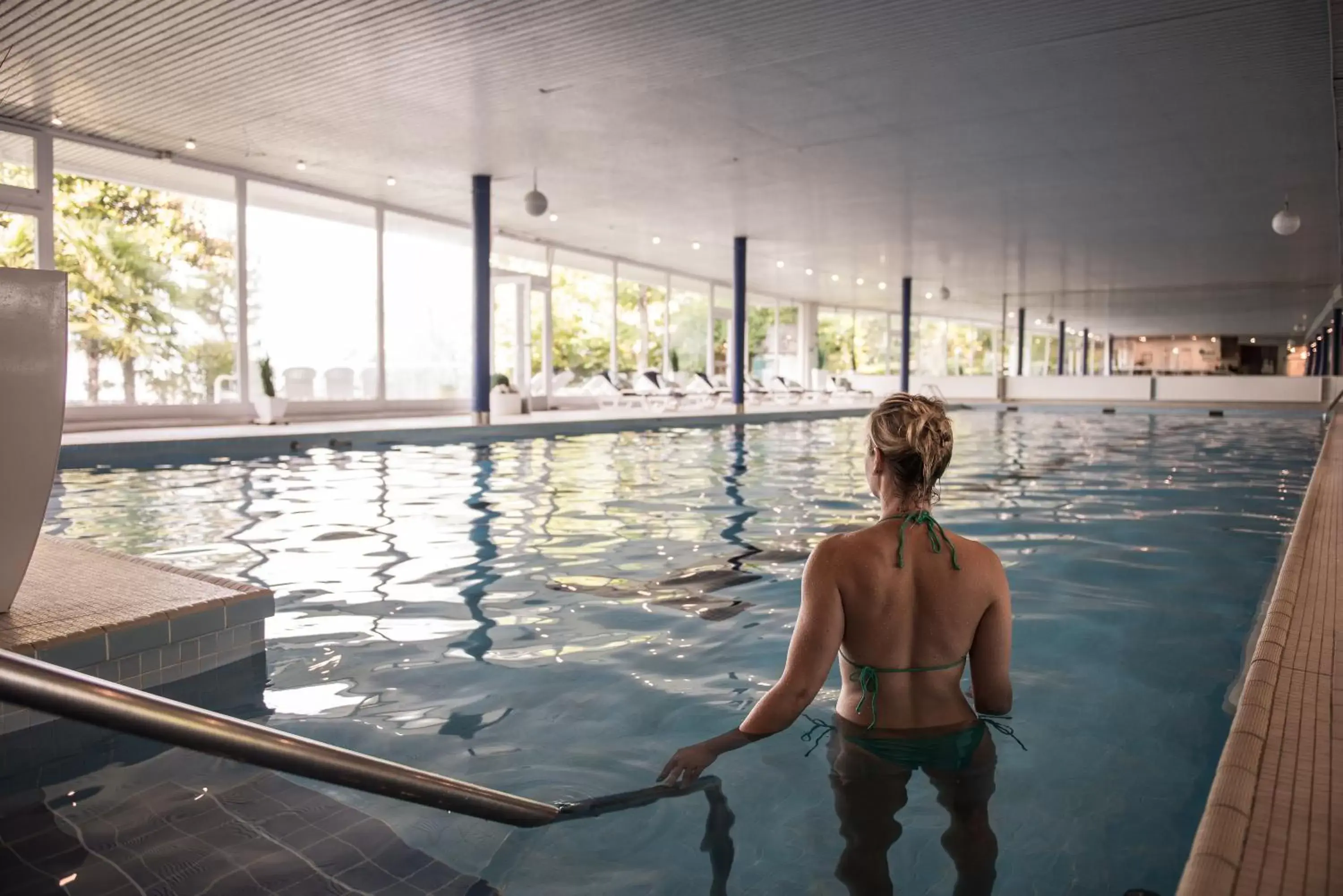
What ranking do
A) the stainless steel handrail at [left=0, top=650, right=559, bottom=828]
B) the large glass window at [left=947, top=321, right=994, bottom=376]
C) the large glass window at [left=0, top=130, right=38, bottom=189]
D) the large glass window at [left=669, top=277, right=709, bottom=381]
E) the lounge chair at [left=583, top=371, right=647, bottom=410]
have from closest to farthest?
the stainless steel handrail at [left=0, top=650, right=559, bottom=828], the large glass window at [left=0, top=130, right=38, bottom=189], the lounge chair at [left=583, top=371, right=647, bottom=410], the large glass window at [left=669, top=277, right=709, bottom=381], the large glass window at [left=947, top=321, right=994, bottom=376]

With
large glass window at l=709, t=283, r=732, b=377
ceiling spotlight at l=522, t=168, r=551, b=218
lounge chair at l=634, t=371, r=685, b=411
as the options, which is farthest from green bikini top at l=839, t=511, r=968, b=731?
large glass window at l=709, t=283, r=732, b=377

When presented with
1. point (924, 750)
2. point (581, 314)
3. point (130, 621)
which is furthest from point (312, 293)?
point (924, 750)

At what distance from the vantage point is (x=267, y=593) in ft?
10.3

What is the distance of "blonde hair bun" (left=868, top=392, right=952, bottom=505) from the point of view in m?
1.88

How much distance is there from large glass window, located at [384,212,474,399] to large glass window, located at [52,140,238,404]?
9.45ft

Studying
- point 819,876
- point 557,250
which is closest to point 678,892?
point 819,876

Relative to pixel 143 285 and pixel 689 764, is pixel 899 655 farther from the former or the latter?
pixel 143 285

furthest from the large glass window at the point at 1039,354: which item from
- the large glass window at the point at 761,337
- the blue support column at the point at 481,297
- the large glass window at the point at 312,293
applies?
the blue support column at the point at 481,297

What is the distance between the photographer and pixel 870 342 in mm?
33875

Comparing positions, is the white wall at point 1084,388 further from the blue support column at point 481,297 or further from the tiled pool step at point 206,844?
the tiled pool step at point 206,844

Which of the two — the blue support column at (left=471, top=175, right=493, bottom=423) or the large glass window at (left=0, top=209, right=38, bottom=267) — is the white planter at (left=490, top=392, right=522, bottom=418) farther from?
the large glass window at (left=0, top=209, right=38, bottom=267)

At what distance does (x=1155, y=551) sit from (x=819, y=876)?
3976mm

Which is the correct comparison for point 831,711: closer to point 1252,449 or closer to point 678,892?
point 678,892

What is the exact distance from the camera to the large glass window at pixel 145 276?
11.3 metres
